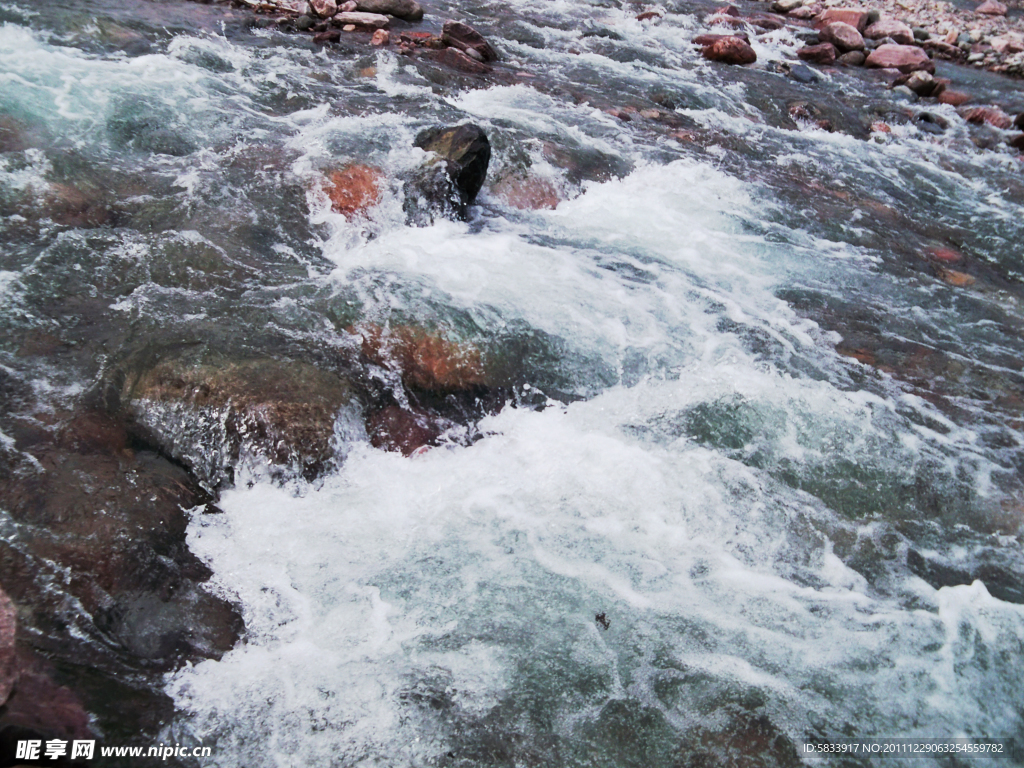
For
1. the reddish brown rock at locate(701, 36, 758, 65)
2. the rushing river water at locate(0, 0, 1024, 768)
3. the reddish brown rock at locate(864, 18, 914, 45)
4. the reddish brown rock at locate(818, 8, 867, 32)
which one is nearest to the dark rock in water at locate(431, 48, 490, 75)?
the rushing river water at locate(0, 0, 1024, 768)

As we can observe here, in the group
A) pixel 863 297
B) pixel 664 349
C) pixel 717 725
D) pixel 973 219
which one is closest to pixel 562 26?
pixel 973 219

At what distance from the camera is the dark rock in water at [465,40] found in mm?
9242

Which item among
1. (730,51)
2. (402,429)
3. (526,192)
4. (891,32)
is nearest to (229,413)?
(402,429)

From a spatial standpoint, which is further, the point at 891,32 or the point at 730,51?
the point at 891,32

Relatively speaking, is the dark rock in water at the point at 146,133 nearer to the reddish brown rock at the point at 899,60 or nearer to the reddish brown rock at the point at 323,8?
the reddish brown rock at the point at 323,8

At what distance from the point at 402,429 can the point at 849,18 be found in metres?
14.5

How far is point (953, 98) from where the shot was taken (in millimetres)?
10633

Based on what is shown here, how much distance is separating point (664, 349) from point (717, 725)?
8.83 ft

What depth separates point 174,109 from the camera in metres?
6.20

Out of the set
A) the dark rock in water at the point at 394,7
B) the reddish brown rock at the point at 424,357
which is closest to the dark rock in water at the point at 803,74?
the dark rock in water at the point at 394,7

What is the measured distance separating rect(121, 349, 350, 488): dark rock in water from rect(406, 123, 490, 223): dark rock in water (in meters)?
2.40

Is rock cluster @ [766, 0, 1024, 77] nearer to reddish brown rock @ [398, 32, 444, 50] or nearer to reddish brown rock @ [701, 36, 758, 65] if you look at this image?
reddish brown rock @ [701, 36, 758, 65]

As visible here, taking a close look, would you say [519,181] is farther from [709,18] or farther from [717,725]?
[709,18]

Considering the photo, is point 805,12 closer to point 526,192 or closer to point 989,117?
point 989,117
